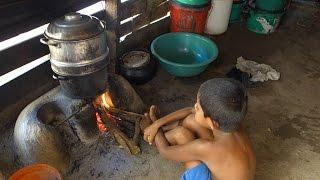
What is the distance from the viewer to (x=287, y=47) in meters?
5.02

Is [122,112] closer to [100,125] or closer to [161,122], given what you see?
[100,125]

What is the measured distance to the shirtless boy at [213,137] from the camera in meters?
1.90

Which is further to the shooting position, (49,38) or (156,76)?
(156,76)

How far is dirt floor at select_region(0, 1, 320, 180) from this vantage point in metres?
2.82

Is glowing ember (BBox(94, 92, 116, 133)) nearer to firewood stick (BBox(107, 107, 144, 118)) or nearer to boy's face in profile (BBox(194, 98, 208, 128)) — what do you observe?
firewood stick (BBox(107, 107, 144, 118))

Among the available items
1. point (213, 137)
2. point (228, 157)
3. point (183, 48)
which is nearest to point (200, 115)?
point (213, 137)

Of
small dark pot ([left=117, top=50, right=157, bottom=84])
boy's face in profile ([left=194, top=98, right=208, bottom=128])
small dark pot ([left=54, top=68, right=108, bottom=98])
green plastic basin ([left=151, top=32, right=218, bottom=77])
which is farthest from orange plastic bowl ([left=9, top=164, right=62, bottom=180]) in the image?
green plastic basin ([left=151, top=32, right=218, bottom=77])

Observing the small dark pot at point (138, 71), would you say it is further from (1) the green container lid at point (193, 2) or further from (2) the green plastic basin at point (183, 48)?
(1) the green container lid at point (193, 2)

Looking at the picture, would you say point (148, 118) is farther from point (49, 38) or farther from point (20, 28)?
point (20, 28)

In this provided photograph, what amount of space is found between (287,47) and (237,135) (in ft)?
11.3

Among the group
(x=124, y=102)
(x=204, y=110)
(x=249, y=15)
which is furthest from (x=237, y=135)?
(x=249, y=15)

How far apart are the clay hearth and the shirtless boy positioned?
0.69 metres

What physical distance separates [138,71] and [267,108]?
1581mm

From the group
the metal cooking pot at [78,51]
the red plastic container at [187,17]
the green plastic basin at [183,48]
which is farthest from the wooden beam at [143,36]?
the metal cooking pot at [78,51]
